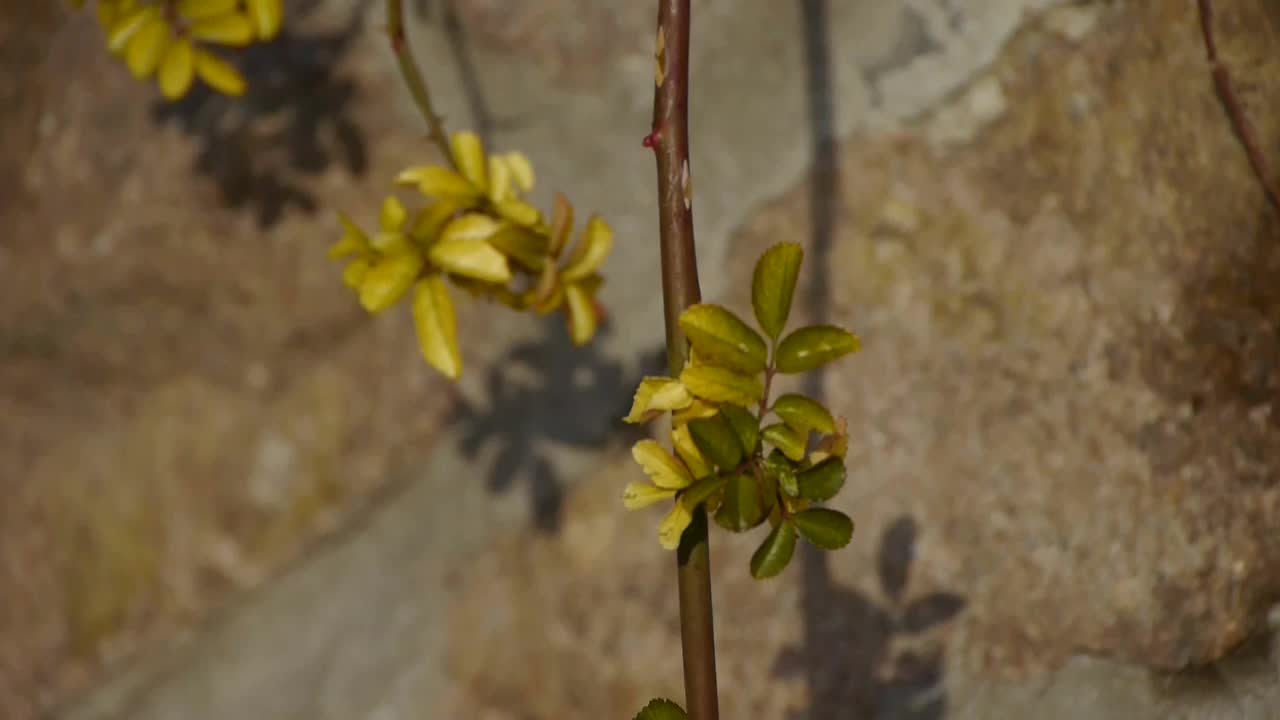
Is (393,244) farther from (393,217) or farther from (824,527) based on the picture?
(824,527)

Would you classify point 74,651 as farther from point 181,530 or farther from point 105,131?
point 105,131

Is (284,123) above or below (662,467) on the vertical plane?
above

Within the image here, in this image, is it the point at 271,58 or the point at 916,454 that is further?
the point at 271,58

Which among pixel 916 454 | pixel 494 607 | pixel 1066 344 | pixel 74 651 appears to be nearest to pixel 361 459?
pixel 494 607

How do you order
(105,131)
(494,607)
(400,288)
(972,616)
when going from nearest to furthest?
(400,288) < (972,616) < (494,607) < (105,131)

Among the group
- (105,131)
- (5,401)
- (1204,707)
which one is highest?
(105,131)

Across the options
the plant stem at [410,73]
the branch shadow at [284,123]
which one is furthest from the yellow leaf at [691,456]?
the branch shadow at [284,123]

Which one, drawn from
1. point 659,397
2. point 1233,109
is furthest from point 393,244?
point 1233,109
